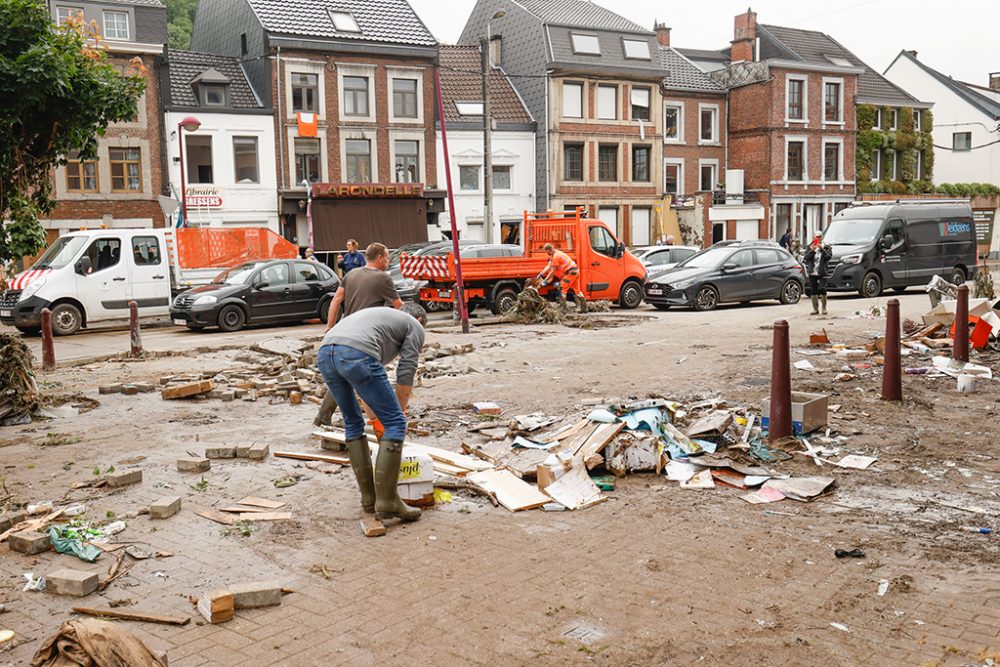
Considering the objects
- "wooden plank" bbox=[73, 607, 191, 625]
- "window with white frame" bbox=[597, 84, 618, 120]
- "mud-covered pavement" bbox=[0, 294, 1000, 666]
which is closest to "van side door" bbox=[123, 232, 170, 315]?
"mud-covered pavement" bbox=[0, 294, 1000, 666]

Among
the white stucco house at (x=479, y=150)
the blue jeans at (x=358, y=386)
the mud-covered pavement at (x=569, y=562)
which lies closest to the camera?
the mud-covered pavement at (x=569, y=562)

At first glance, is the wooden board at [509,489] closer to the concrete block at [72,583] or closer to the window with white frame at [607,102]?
the concrete block at [72,583]

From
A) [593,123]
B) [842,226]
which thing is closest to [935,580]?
[842,226]

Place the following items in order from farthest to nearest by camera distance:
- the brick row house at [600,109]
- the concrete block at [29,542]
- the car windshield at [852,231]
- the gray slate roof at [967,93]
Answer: the gray slate roof at [967,93] < the brick row house at [600,109] < the car windshield at [852,231] < the concrete block at [29,542]

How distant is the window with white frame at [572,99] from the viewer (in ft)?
138

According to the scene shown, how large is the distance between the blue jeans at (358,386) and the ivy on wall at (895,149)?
49929 mm

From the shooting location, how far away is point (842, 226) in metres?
26.4

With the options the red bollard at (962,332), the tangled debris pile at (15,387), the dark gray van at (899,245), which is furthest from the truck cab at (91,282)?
the dark gray van at (899,245)

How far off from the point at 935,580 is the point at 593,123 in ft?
130

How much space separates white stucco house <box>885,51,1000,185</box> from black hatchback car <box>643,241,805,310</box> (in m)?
38.8

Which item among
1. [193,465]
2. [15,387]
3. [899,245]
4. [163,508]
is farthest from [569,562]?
[899,245]

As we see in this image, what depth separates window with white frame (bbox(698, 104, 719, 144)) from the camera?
4869cm

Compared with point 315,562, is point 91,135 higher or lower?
higher

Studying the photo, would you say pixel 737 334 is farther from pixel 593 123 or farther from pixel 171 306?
pixel 593 123
